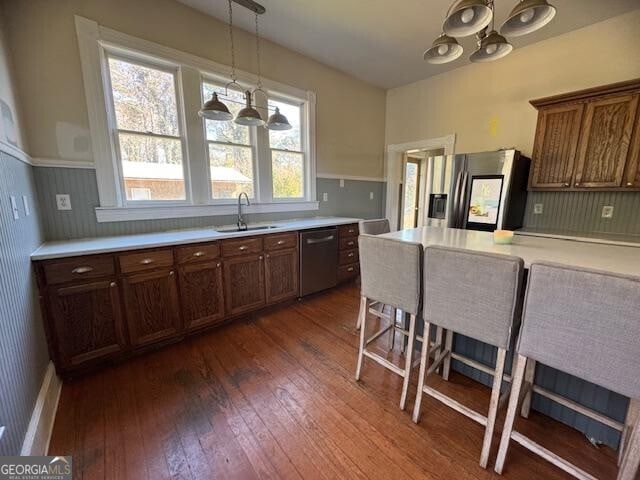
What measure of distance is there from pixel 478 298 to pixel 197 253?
2093 millimetres

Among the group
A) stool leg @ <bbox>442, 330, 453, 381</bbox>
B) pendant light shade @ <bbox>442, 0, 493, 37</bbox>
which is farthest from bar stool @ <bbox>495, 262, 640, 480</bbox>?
pendant light shade @ <bbox>442, 0, 493, 37</bbox>

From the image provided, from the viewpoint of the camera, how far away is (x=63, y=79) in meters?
2.01

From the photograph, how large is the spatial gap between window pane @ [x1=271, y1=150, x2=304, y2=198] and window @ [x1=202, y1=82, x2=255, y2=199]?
1.10 ft

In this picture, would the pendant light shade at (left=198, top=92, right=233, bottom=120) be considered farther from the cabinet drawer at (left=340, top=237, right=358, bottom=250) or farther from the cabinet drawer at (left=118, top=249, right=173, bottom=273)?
the cabinet drawer at (left=340, top=237, right=358, bottom=250)

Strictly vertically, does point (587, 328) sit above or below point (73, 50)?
below

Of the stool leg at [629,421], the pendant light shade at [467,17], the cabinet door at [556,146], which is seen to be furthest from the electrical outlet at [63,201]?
the cabinet door at [556,146]

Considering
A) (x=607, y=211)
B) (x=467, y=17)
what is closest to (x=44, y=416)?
(x=467, y=17)

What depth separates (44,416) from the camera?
140cm

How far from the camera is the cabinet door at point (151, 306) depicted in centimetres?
199

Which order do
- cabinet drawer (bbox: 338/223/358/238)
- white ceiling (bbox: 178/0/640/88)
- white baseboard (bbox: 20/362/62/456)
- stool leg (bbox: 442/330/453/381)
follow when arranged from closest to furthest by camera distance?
1. white baseboard (bbox: 20/362/62/456)
2. stool leg (bbox: 442/330/453/381)
3. white ceiling (bbox: 178/0/640/88)
4. cabinet drawer (bbox: 338/223/358/238)

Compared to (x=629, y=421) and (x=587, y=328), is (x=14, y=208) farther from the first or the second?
(x=629, y=421)

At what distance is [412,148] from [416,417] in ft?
12.6

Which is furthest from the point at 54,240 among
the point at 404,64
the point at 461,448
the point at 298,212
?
the point at 404,64

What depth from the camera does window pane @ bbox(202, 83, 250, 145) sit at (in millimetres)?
2781
